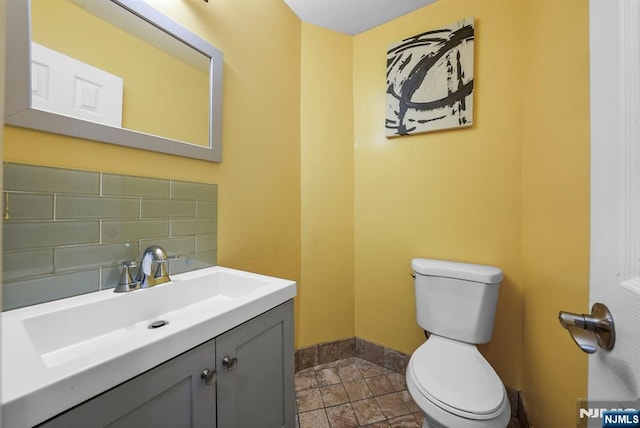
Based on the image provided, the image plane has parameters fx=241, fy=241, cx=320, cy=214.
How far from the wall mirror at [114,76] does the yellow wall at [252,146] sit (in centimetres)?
7

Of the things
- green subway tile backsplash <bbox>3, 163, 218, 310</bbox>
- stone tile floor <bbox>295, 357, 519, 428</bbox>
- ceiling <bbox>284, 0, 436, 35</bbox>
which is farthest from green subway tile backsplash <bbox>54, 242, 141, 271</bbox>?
ceiling <bbox>284, 0, 436, 35</bbox>

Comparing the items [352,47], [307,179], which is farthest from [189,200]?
[352,47]

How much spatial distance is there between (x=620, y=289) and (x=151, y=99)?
138 cm

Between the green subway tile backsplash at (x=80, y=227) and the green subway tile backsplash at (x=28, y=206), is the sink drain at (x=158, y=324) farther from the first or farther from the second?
the green subway tile backsplash at (x=28, y=206)

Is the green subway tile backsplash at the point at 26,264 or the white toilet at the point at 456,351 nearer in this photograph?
the green subway tile backsplash at the point at 26,264

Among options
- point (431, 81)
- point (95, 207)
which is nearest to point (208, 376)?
point (95, 207)

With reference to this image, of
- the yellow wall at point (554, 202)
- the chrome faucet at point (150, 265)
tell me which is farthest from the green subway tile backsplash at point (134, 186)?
the yellow wall at point (554, 202)

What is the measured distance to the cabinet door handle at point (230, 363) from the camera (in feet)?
2.16

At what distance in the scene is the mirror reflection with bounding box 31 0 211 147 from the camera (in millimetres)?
712

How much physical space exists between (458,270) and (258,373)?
1054mm

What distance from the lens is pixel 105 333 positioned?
2.37ft

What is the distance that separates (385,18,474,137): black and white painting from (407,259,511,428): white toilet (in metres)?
0.85

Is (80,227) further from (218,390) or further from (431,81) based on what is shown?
(431,81)

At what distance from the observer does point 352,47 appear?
1.78 meters
